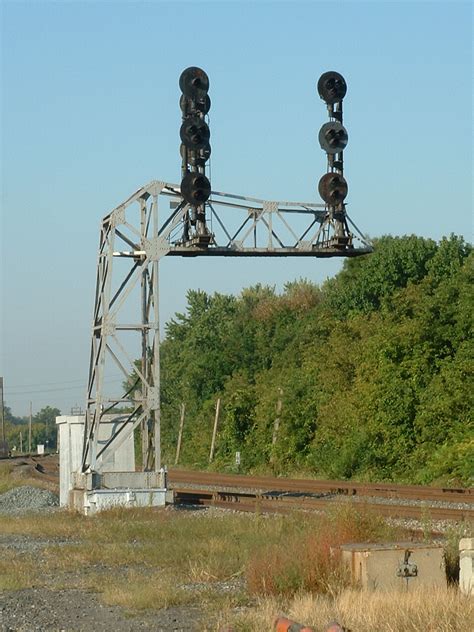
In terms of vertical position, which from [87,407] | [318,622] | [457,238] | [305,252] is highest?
[457,238]

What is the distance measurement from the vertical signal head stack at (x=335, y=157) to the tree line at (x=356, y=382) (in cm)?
804

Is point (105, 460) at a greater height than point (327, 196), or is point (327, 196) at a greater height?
point (327, 196)

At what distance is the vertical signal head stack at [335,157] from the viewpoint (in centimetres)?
2755

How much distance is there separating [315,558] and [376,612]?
7.98 ft

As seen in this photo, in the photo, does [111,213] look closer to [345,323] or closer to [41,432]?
[345,323]

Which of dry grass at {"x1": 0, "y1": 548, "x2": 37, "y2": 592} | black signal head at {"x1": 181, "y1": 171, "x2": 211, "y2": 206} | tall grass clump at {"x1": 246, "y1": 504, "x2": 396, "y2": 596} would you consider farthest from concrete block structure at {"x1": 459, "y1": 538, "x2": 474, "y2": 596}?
black signal head at {"x1": 181, "y1": 171, "x2": 211, "y2": 206}

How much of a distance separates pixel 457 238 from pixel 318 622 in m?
48.8

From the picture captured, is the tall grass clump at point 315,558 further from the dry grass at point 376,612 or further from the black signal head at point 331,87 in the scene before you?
the black signal head at point 331,87

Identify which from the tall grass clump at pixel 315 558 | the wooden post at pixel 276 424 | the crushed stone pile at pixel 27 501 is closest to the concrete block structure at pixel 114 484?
the crushed stone pile at pixel 27 501

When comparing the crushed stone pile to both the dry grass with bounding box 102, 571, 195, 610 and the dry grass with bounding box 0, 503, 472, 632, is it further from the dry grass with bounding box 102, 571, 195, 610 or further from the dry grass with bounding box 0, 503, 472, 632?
the dry grass with bounding box 102, 571, 195, 610

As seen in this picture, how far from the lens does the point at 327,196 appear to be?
90.7 feet

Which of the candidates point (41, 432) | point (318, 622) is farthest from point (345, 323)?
point (41, 432)

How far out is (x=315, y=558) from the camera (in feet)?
43.9

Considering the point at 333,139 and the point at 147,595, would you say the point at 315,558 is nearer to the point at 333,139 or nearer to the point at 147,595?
the point at 147,595
